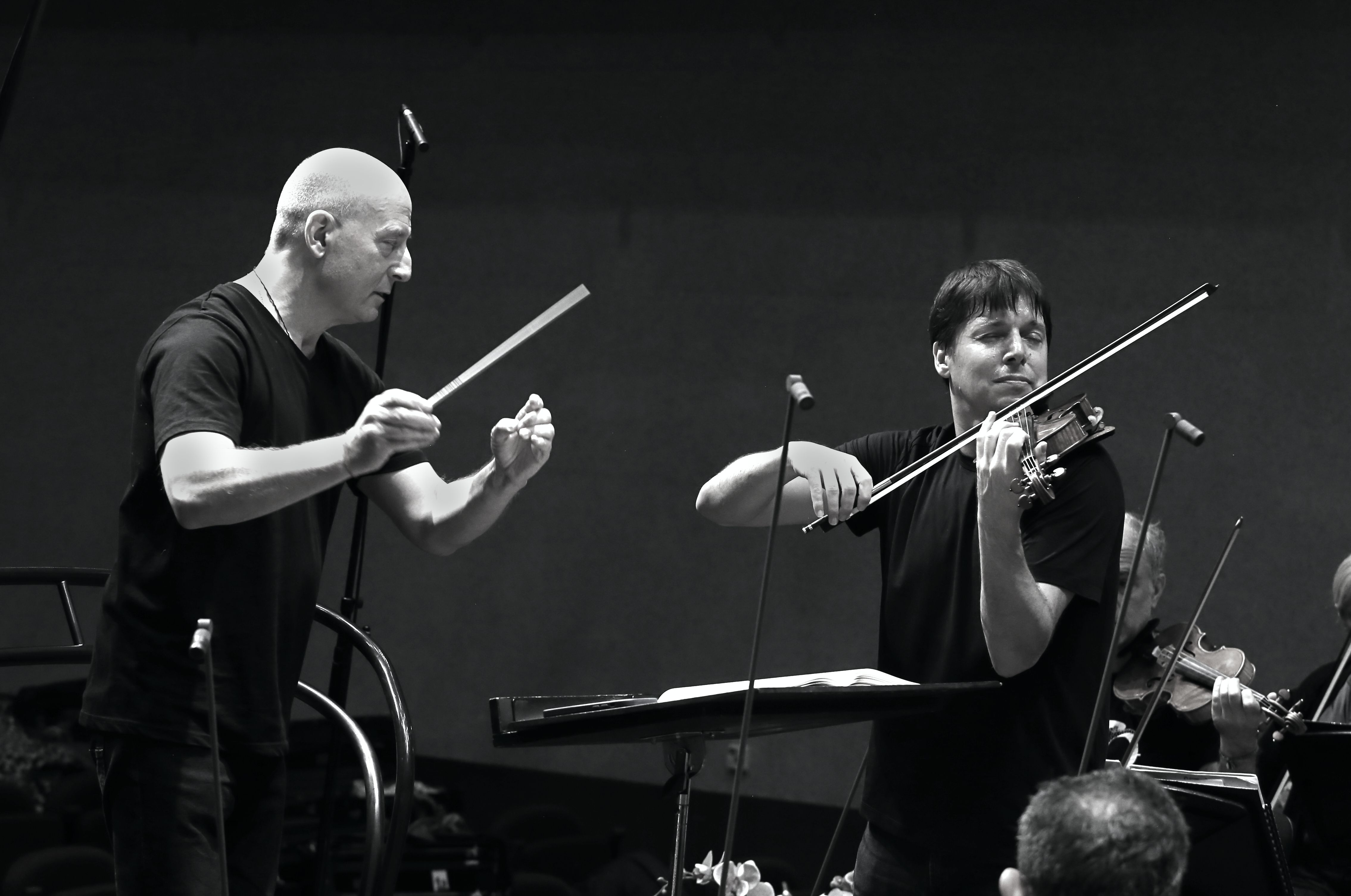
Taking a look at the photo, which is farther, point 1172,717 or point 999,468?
point 1172,717

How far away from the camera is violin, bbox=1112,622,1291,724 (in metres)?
3.03

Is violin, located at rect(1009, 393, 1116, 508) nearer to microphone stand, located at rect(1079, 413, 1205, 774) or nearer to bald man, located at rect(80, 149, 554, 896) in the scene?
microphone stand, located at rect(1079, 413, 1205, 774)

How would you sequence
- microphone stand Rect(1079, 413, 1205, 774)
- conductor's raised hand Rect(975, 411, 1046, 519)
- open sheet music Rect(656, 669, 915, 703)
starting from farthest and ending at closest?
conductor's raised hand Rect(975, 411, 1046, 519) → open sheet music Rect(656, 669, 915, 703) → microphone stand Rect(1079, 413, 1205, 774)

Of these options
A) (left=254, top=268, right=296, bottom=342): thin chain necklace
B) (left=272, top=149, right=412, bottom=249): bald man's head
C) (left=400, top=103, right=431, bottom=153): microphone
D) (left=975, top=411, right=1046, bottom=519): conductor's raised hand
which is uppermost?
(left=400, top=103, right=431, bottom=153): microphone

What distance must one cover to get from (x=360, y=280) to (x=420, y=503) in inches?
13.1

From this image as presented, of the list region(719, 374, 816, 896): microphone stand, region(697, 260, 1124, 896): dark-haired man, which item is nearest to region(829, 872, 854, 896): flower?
region(697, 260, 1124, 896): dark-haired man

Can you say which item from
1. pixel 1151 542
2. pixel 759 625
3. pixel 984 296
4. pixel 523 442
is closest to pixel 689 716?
pixel 759 625

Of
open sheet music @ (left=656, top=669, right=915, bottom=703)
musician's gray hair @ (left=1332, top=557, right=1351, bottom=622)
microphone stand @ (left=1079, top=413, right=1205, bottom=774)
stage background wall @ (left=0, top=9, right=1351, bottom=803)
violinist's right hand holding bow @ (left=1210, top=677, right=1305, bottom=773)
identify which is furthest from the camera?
stage background wall @ (left=0, top=9, right=1351, bottom=803)

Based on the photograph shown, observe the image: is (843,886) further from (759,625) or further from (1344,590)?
(1344,590)

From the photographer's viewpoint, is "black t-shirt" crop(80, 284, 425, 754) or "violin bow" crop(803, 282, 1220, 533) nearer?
"black t-shirt" crop(80, 284, 425, 754)

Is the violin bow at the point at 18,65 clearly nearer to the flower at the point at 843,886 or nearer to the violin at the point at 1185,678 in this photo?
the flower at the point at 843,886

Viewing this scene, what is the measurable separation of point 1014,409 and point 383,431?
0.89 m

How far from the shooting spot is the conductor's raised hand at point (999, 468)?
64.8 inches

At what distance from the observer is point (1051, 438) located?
191 centimetres
